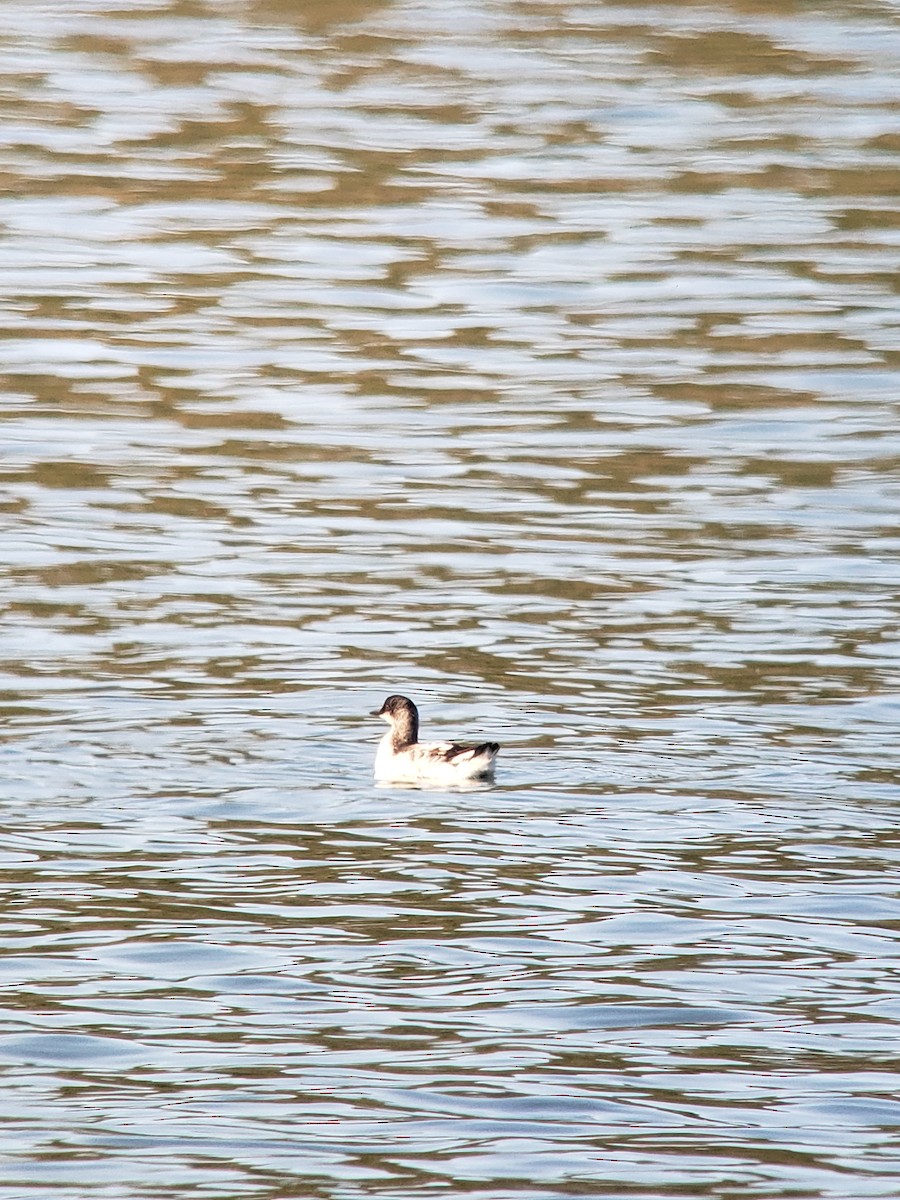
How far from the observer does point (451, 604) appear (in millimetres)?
15391

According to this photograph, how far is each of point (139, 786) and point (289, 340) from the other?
33.2 feet

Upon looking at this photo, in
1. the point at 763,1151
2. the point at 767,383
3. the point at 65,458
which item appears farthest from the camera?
the point at 767,383

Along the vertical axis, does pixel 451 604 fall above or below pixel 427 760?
below

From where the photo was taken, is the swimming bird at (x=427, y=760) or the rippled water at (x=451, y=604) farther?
the swimming bird at (x=427, y=760)

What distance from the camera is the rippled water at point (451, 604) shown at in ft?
28.4

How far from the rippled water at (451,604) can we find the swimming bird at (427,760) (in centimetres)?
12

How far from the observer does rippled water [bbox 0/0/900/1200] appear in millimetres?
8656

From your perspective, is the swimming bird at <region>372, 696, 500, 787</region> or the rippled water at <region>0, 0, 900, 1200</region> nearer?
the rippled water at <region>0, 0, 900, 1200</region>

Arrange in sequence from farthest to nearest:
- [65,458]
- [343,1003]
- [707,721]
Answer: [65,458] → [707,721] → [343,1003]

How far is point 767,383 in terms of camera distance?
67.7 feet

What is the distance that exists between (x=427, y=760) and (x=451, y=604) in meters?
3.24

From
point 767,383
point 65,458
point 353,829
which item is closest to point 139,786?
point 353,829

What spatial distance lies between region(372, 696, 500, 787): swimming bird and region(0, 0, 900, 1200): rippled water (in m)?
0.12

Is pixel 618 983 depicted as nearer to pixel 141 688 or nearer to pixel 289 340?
pixel 141 688
